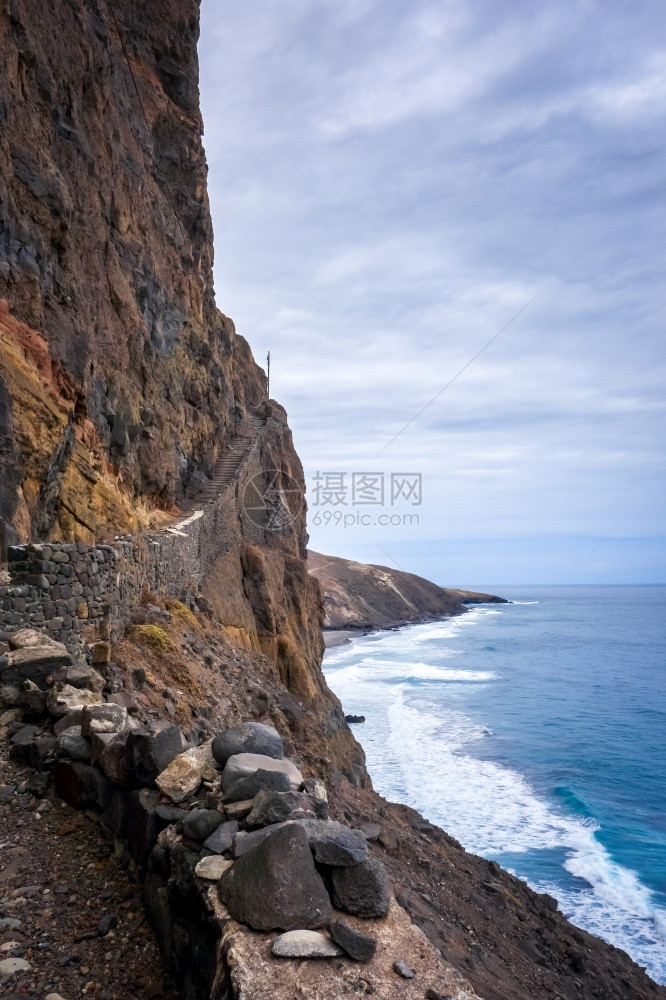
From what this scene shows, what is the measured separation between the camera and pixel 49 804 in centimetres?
533

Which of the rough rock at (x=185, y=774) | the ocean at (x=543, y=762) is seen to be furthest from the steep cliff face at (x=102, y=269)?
the ocean at (x=543, y=762)

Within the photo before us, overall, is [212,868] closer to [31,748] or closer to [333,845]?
[333,845]

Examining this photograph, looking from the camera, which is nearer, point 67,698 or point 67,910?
point 67,910

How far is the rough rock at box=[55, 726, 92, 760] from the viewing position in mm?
5410

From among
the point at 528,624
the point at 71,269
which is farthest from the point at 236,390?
the point at 528,624

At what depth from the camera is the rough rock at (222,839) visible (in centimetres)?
377

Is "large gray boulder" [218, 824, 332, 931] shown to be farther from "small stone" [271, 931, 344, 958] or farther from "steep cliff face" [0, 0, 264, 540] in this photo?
"steep cliff face" [0, 0, 264, 540]

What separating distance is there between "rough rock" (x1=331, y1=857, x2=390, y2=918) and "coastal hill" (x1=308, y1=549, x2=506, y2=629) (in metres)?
87.4

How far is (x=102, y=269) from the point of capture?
59.5 ft

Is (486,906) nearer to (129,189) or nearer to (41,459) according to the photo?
(41,459)

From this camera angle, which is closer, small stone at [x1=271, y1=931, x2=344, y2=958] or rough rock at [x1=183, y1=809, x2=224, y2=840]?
small stone at [x1=271, y1=931, x2=344, y2=958]

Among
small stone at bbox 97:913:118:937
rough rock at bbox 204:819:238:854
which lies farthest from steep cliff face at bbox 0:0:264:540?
rough rock at bbox 204:819:238:854

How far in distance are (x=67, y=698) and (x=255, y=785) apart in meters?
3.12

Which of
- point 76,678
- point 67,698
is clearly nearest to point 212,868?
point 67,698
